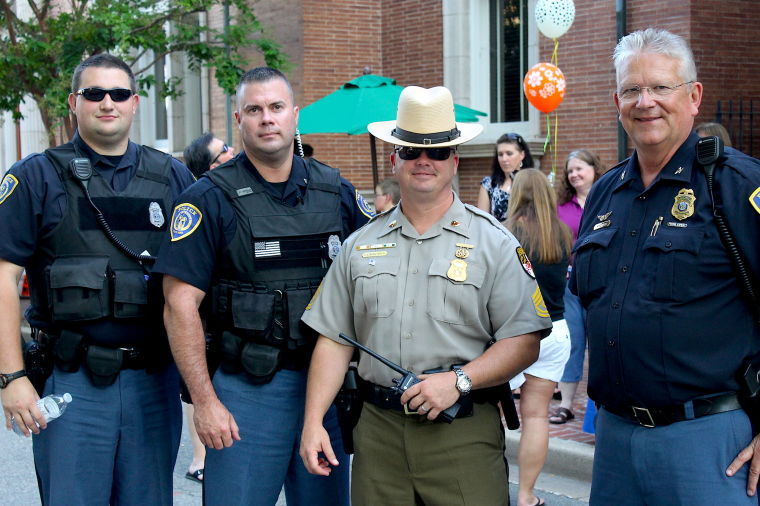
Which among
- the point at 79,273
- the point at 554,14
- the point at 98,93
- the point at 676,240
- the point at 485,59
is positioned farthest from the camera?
the point at 485,59

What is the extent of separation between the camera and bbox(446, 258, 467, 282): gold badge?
3328 millimetres

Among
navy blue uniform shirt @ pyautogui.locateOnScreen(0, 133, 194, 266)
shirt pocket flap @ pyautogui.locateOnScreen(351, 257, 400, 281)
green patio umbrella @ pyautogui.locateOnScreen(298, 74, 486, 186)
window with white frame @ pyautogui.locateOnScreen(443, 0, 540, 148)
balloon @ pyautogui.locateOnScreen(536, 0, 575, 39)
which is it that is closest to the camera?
shirt pocket flap @ pyautogui.locateOnScreen(351, 257, 400, 281)

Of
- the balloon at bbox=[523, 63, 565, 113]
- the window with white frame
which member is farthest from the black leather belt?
the window with white frame

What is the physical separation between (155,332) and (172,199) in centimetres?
59

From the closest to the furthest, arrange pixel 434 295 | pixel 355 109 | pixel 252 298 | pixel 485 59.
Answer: pixel 434 295 → pixel 252 298 → pixel 355 109 → pixel 485 59

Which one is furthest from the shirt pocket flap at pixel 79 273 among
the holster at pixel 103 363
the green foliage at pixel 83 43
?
the green foliage at pixel 83 43

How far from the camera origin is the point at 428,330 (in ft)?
10.9

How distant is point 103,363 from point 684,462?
2.27 metres

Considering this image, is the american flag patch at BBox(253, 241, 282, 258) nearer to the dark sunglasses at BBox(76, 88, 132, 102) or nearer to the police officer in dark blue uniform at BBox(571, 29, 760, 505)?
the dark sunglasses at BBox(76, 88, 132, 102)

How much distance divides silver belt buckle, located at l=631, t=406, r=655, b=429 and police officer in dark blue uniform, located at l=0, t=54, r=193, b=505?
6.57 ft

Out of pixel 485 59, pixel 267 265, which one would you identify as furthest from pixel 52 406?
pixel 485 59

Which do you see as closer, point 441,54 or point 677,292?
point 677,292

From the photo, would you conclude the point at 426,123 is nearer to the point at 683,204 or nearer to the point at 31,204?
the point at 683,204

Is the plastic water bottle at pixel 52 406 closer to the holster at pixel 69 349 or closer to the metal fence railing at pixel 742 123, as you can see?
the holster at pixel 69 349
